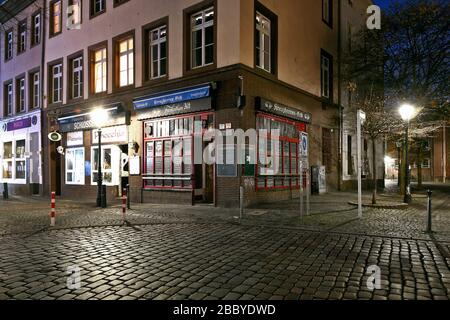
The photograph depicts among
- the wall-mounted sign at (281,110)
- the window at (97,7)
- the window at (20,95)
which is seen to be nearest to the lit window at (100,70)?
the window at (97,7)

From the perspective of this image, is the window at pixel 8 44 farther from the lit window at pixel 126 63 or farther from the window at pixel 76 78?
the lit window at pixel 126 63

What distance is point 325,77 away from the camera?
68.8ft

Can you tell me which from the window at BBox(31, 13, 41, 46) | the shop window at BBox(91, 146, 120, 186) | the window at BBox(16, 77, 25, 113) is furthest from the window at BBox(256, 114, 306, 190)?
the window at BBox(16, 77, 25, 113)

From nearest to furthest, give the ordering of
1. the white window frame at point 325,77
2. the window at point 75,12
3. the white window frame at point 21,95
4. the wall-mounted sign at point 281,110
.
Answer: the wall-mounted sign at point 281,110 → the window at point 75,12 → the white window frame at point 325,77 → the white window frame at point 21,95

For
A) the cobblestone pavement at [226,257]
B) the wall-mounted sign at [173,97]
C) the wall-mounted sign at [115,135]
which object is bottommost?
the cobblestone pavement at [226,257]

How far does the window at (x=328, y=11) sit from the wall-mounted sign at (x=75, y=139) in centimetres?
1506

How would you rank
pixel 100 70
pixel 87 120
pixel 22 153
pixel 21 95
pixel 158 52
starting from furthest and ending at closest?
pixel 21 95, pixel 22 153, pixel 100 70, pixel 87 120, pixel 158 52

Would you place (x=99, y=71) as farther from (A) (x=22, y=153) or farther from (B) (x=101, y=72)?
(A) (x=22, y=153)

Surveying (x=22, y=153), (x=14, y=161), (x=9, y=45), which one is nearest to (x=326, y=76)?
(x=22, y=153)

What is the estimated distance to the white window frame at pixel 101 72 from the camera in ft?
61.5

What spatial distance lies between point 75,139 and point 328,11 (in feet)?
53.3

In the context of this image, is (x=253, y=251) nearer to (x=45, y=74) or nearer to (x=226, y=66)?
(x=226, y=66)

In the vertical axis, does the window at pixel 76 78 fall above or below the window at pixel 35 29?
below
